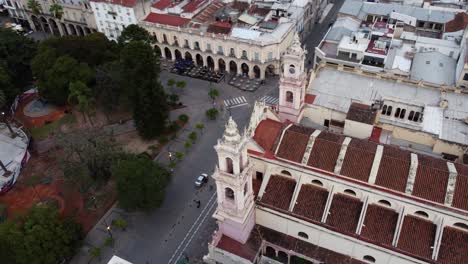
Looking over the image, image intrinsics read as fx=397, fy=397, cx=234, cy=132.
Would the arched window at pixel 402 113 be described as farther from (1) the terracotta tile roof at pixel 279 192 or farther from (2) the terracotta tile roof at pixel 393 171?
(1) the terracotta tile roof at pixel 279 192

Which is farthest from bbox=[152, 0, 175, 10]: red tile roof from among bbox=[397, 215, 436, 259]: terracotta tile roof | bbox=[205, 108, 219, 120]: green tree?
bbox=[397, 215, 436, 259]: terracotta tile roof

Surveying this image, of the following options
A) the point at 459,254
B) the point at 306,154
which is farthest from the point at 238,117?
the point at 459,254

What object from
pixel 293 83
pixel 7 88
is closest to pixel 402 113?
pixel 293 83

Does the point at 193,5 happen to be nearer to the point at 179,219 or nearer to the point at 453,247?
the point at 179,219

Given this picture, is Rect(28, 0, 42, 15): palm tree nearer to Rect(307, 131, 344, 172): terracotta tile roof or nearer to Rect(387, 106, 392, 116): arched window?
Rect(307, 131, 344, 172): terracotta tile roof

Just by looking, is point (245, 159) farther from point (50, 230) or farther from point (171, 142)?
point (171, 142)

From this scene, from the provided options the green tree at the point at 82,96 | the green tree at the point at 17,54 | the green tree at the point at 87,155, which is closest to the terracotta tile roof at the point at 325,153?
the green tree at the point at 87,155

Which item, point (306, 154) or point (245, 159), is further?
point (306, 154)

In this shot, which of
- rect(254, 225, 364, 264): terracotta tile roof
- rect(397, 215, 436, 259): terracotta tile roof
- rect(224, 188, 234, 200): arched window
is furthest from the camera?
rect(254, 225, 364, 264): terracotta tile roof
